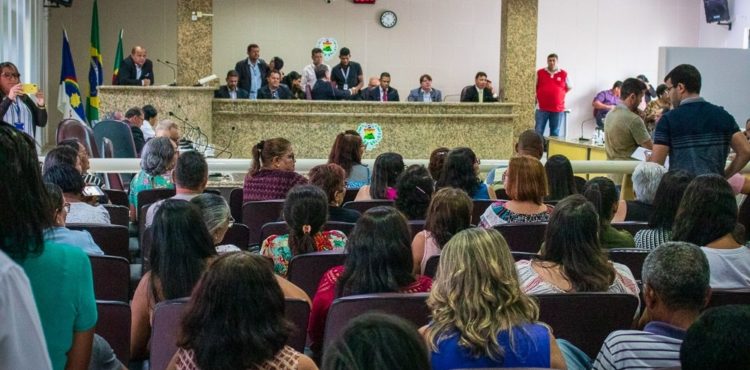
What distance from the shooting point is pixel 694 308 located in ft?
9.16

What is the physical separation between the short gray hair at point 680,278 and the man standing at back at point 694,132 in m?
3.48

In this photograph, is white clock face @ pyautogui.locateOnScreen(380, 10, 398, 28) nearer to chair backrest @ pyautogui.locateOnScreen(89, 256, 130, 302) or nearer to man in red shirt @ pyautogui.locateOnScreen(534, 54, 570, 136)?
man in red shirt @ pyautogui.locateOnScreen(534, 54, 570, 136)

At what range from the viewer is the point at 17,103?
8836mm

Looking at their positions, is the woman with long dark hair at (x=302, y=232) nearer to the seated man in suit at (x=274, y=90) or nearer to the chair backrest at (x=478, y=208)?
the chair backrest at (x=478, y=208)

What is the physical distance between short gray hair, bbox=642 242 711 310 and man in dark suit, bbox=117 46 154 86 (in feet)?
36.4

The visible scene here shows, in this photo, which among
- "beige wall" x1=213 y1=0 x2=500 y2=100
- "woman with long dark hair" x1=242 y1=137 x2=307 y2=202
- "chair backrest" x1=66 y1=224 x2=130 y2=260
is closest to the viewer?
"chair backrest" x1=66 y1=224 x2=130 y2=260

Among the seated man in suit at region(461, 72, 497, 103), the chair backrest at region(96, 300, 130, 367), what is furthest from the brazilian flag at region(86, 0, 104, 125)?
the chair backrest at region(96, 300, 130, 367)

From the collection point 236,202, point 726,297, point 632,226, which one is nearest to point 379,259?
point 726,297

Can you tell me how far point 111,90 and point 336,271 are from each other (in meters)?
8.88

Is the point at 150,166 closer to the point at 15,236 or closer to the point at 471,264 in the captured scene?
the point at 471,264

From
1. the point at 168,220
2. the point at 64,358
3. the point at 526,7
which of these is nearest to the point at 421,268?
the point at 168,220

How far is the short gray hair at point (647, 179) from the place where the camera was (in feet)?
17.2

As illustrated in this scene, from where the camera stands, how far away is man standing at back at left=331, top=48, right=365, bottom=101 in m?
15.5

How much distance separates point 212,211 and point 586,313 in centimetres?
147
